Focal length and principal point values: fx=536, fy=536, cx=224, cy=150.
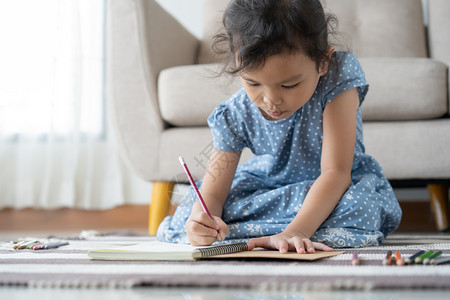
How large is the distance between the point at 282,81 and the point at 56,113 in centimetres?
138

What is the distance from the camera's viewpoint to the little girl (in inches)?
29.3

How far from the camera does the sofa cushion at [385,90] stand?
124cm

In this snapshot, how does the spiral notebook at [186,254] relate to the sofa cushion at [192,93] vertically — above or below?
below

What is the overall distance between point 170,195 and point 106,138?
0.69 metres

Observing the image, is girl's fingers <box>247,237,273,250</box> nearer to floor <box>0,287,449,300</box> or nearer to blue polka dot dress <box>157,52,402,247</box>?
blue polka dot dress <box>157,52,402,247</box>

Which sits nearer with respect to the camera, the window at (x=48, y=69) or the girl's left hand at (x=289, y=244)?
the girl's left hand at (x=289, y=244)

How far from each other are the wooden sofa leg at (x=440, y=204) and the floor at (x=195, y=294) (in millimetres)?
1008

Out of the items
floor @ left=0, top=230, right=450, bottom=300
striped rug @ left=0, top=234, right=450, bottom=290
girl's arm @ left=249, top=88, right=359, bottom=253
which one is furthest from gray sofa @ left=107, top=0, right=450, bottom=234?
floor @ left=0, top=230, right=450, bottom=300

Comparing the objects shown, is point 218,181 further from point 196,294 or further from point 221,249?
point 196,294

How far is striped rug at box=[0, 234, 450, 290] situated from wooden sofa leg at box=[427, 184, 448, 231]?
78cm

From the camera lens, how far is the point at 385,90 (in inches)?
49.1

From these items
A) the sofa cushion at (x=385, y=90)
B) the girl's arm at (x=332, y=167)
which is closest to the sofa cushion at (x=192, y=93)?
the sofa cushion at (x=385, y=90)

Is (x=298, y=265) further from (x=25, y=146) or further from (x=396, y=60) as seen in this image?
(x=25, y=146)

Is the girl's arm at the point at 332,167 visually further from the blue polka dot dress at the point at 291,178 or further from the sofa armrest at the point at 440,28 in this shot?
the sofa armrest at the point at 440,28
